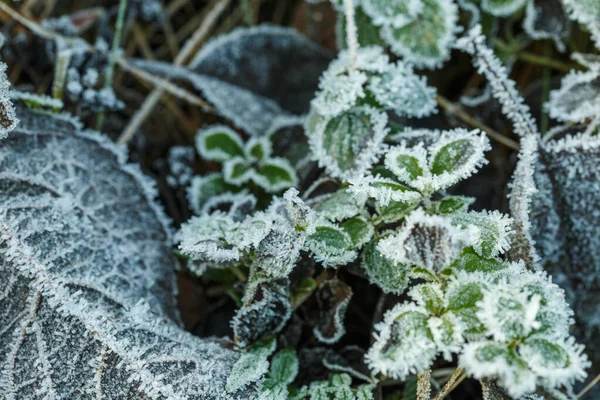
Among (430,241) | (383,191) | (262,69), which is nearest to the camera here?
(430,241)

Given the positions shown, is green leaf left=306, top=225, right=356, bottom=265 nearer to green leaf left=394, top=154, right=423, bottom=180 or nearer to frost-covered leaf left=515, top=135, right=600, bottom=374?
green leaf left=394, top=154, right=423, bottom=180

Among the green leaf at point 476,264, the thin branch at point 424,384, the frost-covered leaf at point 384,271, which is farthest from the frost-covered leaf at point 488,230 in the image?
the thin branch at point 424,384

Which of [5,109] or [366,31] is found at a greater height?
[366,31]

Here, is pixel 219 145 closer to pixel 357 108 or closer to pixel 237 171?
pixel 237 171

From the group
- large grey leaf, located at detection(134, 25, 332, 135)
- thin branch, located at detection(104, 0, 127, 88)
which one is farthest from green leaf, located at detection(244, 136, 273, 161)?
thin branch, located at detection(104, 0, 127, 88)

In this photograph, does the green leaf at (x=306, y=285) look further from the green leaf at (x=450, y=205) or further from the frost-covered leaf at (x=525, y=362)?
the frost-covered leaf at (x=525, y=362)

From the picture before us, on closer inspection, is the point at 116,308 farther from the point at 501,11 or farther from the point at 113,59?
the point at 501,11

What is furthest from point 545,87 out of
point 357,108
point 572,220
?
point 357,108
